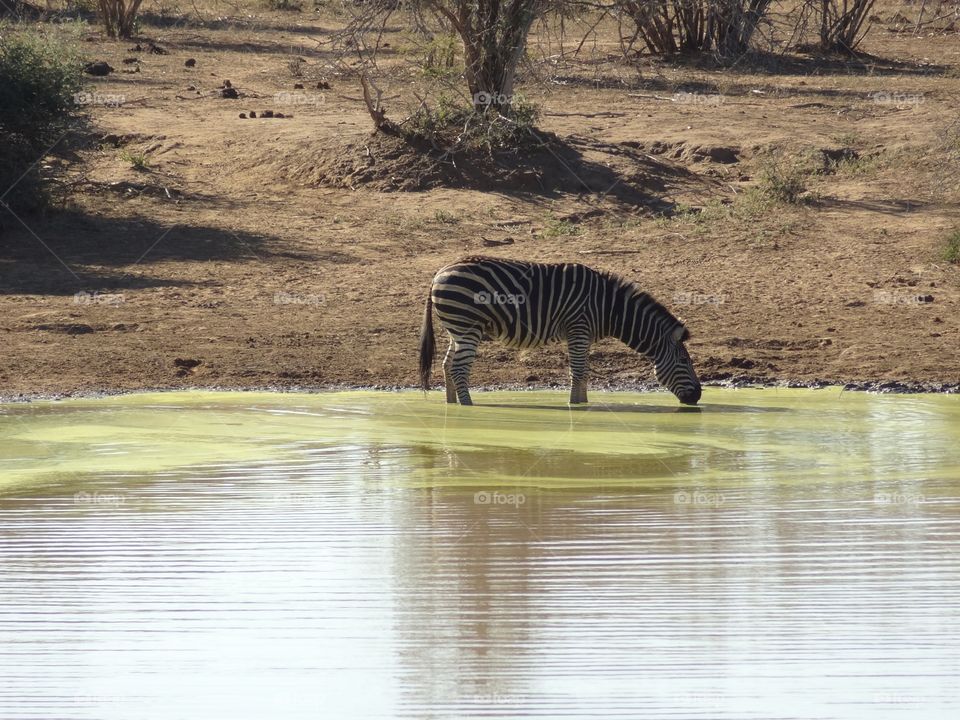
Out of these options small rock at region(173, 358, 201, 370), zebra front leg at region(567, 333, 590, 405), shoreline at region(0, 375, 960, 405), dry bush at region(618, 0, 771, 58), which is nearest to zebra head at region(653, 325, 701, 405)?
zebra front leg at region(567, 333, 590, 405)

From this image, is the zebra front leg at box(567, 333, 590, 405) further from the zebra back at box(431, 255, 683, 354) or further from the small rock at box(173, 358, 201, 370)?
the small rock at box(173, 358, 201, 370)

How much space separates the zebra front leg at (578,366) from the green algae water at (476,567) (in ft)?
3.06

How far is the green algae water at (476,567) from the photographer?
5086mm

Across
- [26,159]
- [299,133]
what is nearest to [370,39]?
[299,133]

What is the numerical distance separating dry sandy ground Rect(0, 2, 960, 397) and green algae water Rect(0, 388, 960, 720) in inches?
89.3

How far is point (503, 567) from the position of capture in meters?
6.54

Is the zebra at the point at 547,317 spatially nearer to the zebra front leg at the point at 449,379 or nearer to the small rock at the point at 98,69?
the zebra front leg at the point at 449,379

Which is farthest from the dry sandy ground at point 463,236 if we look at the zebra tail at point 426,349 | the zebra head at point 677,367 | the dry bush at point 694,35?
the dry bush at point 694,35

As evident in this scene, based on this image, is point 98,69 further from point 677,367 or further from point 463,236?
point 677,367

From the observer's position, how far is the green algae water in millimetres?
5086

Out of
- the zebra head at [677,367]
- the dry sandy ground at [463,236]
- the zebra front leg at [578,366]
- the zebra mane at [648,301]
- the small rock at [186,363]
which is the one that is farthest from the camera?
the dry sandy ground at [463,236]

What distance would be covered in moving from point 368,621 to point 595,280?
6421 mm

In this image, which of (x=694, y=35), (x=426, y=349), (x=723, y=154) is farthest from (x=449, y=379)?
(x=694, y=35)

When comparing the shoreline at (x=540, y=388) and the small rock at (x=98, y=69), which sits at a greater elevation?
the small rock at (x=98, y=69)
